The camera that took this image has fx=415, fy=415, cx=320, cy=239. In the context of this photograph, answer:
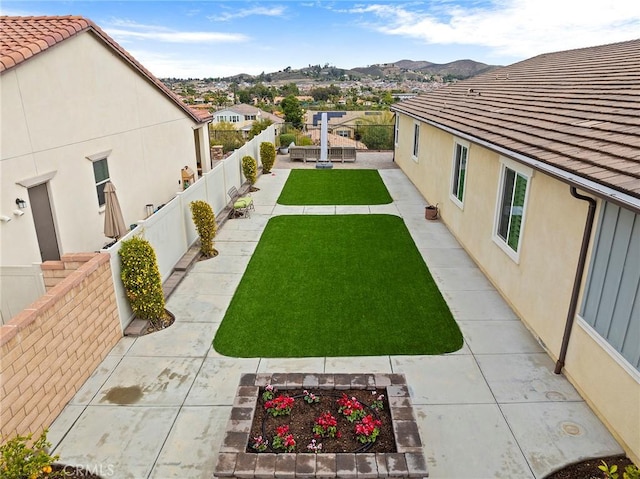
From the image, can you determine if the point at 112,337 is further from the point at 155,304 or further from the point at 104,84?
the point at 104,84

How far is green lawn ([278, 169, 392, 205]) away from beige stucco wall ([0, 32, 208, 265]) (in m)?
5.25

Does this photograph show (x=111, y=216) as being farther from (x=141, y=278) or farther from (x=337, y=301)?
(x=337, y=301)

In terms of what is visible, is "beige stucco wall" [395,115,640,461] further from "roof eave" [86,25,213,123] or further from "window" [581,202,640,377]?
"roof eave" [86,25,213,123]

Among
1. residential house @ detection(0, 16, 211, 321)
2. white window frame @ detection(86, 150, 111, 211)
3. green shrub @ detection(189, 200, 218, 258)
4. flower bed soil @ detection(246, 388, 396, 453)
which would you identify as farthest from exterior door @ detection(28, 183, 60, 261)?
flower bed soil @ detection(246, 388, 396, 453)

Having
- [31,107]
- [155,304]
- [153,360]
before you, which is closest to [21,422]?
[153,360]

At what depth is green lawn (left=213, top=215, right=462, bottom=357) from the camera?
22.8 ft

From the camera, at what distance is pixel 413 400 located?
565cm

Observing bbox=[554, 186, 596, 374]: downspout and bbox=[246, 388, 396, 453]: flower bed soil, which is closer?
bbox=[246, 388, 396, 453]: flower bed soil

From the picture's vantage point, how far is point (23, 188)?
7.40 meters

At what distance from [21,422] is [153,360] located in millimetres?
2030

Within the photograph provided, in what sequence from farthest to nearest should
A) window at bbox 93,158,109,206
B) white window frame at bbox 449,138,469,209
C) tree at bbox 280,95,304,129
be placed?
tree at bbox 280,95,304,129 < white window frame at bbox 449,138,469,209 < window at bbox 93,158,109,206

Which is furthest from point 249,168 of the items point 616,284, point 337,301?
point 616,284

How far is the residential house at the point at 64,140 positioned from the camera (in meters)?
A: 7.09

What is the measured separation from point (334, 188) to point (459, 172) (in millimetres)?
6571
